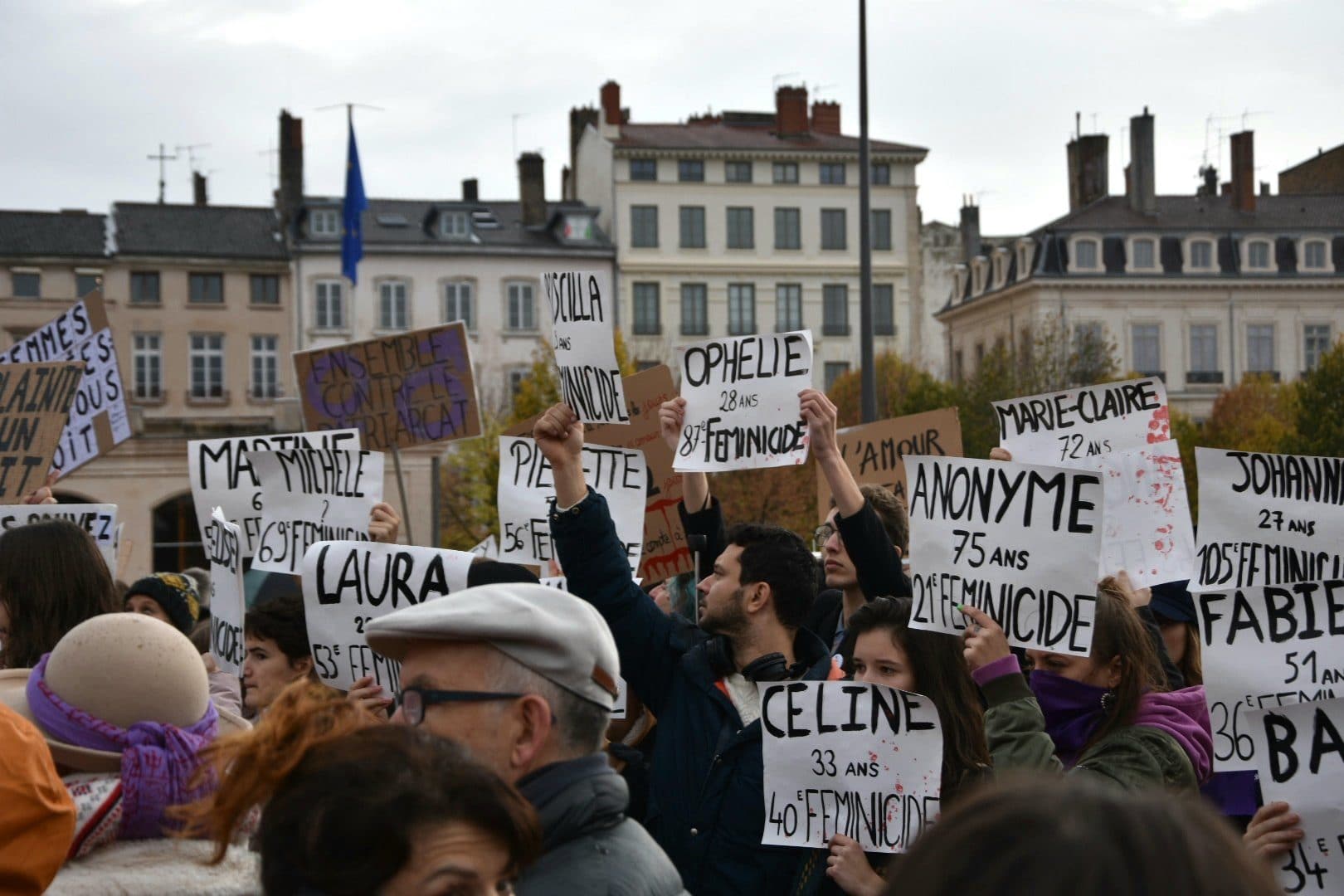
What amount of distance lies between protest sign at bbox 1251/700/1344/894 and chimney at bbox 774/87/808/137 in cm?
6264

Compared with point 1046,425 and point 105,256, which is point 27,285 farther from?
point 1046,425

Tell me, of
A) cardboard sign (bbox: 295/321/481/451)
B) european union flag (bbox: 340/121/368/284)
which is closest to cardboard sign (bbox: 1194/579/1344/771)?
cardboard sign (bbox: 295/321/481/451)

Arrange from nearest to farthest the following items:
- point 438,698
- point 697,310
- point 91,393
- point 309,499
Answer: point 438,698
point 309,499
point 91,393
point 697,310

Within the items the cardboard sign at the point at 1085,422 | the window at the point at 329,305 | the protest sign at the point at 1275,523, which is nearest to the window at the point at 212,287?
the window at the point at 329,305

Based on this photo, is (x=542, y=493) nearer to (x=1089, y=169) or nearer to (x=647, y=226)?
(x=647, y=226)

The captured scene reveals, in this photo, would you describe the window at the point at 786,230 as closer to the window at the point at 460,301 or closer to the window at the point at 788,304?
the window at the point at 788,304

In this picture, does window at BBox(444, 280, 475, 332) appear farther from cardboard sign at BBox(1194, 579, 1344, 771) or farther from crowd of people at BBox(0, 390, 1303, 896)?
cardboard sign at BBox(1194, 579, 1344, 771)

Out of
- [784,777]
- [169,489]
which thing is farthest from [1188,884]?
[169,489]

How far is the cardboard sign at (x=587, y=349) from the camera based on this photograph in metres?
6.34

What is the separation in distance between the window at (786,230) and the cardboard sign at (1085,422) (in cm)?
5791

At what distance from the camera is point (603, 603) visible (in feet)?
15.5

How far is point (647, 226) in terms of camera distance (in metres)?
→ 63.1

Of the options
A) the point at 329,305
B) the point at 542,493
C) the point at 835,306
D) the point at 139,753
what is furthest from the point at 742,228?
the point at 139,753

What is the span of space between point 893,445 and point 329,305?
5101 cm
